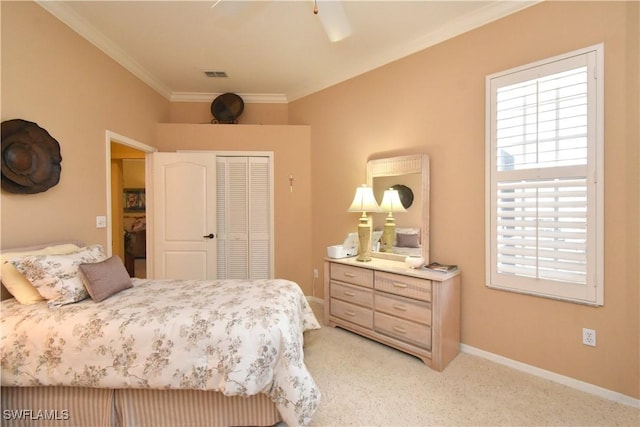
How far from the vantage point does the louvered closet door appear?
12.7ft

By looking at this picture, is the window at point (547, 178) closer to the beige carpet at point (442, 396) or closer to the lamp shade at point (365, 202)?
the beige carpet at point (442, 396)

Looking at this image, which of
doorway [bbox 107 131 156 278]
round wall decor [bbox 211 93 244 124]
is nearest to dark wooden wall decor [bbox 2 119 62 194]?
doorway [bbox 107 131 156 278]

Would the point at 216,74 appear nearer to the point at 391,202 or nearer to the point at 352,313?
the point at 391,202

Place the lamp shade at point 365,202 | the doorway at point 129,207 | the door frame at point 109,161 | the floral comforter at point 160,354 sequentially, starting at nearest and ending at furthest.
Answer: the floral comforter at point 160,354 < the door frame at point 109,161 < the lamp shade at point 365,202 < the doorway at point 129,207

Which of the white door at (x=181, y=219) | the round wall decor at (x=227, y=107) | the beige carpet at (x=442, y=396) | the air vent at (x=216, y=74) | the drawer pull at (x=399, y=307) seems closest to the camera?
the beige carpet at (x=442, y=396)

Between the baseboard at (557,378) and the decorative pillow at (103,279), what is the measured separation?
2825 mm

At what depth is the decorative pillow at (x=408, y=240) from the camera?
9.14ft

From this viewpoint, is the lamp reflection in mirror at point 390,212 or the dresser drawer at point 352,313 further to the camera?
the lamp reflection in mirror at point 390,212

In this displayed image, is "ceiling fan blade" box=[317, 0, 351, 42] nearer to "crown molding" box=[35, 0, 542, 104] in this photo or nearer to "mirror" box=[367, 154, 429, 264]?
"crown molding" box=[35, 0, 542, 104]

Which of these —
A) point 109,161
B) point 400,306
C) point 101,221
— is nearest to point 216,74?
point 109,161

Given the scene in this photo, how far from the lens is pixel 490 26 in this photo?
7.75 ft

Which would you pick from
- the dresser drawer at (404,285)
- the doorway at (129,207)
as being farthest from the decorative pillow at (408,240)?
the doorway at (129,207)

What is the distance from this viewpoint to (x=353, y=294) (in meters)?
2.84

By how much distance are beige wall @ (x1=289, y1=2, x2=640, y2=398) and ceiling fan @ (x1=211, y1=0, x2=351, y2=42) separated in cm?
114
